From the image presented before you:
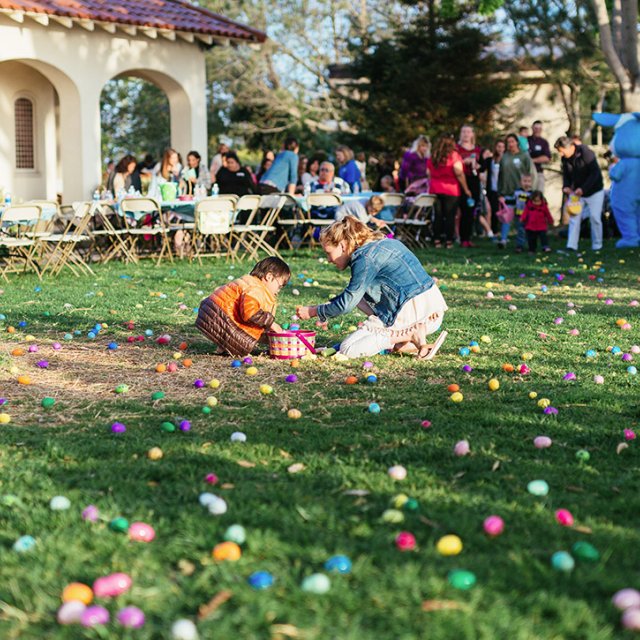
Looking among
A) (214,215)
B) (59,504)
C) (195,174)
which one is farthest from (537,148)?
(59,504)

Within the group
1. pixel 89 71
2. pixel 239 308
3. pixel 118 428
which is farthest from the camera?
pixel 89 71

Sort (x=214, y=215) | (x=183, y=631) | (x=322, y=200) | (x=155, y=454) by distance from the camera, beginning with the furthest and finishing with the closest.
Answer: (x=322, y=200) < (x=214, y=215) < (x=155, y=454) < (x=183, y=631)

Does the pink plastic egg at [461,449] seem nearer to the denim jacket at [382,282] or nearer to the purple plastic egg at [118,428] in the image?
the purple plastic egg at [118,428]

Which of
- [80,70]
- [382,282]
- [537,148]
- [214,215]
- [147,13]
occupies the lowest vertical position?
[382,282]

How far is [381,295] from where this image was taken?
6.43m

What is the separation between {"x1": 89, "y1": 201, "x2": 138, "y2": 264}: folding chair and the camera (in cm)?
1234

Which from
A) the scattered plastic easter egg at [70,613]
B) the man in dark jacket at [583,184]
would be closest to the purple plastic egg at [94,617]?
the scattered plastic easter egg at [70,613]

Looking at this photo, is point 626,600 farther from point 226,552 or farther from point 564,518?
point 226,552

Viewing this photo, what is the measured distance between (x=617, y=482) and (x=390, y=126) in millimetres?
19708

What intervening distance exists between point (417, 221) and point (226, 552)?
461 inches

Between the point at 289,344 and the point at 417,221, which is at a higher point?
the point at 417,221

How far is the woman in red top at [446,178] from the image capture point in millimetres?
14094

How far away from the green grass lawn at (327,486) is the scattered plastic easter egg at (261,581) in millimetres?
22

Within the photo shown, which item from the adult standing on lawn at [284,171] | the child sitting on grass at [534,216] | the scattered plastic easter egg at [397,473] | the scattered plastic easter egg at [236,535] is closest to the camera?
the scattered plastic easter egg at [236,535]
